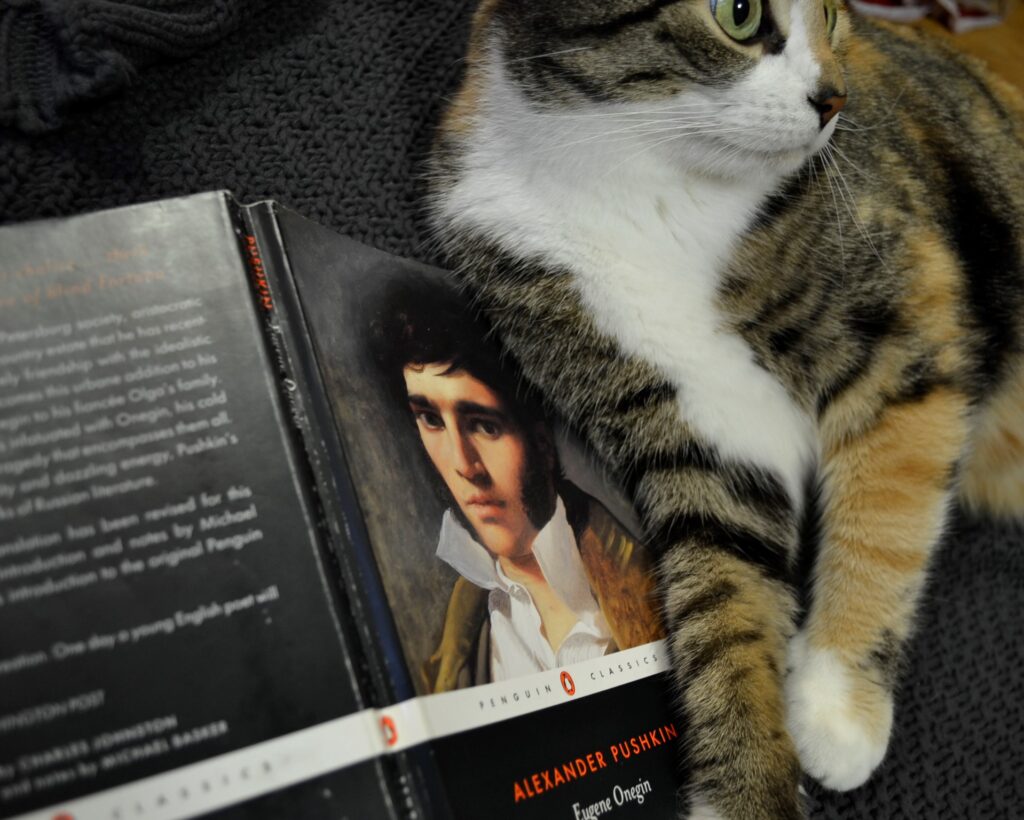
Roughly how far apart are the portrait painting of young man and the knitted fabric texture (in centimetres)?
28

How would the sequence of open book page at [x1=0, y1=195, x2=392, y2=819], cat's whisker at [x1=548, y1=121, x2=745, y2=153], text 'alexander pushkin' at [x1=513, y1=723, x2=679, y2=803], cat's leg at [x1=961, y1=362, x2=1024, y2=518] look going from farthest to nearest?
cat's leg at [x1=961, y1=362, x2=1024, y2=518] < cat's whisker at [x1=548, y1=121, x2=745, y2=153] < text 'alexander pushkin' at [x1=513, y1=723, x2=679, y2=803] < open book page at [x1=0, y1=195, x2=392, y2=819]

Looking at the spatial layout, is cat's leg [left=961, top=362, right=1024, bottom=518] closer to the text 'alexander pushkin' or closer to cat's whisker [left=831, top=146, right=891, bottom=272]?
A: cat's whisker [left=831, top=146, right=891, bottom=272]

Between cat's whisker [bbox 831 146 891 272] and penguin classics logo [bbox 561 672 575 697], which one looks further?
cat's whisker [bbox 831 146 891 272]

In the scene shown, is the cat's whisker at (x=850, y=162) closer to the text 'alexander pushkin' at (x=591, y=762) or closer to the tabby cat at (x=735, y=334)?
the tabby cat at (x=735, y=334)

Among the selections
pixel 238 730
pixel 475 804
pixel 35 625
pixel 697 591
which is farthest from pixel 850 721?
pixel 35 625

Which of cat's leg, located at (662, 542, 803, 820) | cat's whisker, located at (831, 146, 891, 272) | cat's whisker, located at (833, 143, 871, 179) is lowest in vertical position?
cat's leg, located at (662, 542, 803, 820)

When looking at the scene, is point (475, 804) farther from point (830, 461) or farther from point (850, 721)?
point (830, 461)

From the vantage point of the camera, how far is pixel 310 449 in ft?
1.71

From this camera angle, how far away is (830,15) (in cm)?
75

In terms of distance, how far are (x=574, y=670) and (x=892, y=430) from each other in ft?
1.21

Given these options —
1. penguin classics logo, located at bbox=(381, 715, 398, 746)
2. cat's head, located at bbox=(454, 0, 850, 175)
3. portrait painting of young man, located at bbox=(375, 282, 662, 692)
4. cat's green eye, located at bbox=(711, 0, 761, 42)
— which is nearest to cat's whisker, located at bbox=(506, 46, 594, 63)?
cat's head, located at bbox=(454, 0, 850, 175)

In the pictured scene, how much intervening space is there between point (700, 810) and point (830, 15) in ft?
2.28

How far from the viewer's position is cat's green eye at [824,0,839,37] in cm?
73

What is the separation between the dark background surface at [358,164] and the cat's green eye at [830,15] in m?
0.35
